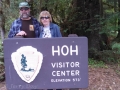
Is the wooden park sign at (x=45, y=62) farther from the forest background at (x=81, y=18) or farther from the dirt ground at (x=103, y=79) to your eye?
the forest background at (x=81, y=18)

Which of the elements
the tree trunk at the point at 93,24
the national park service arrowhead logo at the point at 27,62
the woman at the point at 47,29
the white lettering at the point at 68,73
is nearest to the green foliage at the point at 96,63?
the tree trunk at the point at 93,24

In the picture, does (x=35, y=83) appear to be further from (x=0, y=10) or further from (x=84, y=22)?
(x=84, y=22)

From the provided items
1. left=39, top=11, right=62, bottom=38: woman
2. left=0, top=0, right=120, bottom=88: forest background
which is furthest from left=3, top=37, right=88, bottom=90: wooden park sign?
left=0, top=0, right=120, bottom=88: forest background

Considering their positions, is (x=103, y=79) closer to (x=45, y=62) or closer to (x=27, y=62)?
(x=45, y=62)

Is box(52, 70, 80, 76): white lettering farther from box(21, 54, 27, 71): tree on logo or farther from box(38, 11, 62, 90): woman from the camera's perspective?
box(38, 11, 62, 90): woman

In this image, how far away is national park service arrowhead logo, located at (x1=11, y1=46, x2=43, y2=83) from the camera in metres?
2.21

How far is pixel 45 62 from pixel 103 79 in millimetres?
3109

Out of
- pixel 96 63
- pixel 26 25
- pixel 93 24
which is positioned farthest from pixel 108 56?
pixel 26 25

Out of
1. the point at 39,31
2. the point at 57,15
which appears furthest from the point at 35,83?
the point at 57,15

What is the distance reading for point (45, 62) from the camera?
2.26 metres

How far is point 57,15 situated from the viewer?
265 inches

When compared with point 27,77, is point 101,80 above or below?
below

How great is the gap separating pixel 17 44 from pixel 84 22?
4.84 meters

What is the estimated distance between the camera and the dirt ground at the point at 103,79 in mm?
4645
